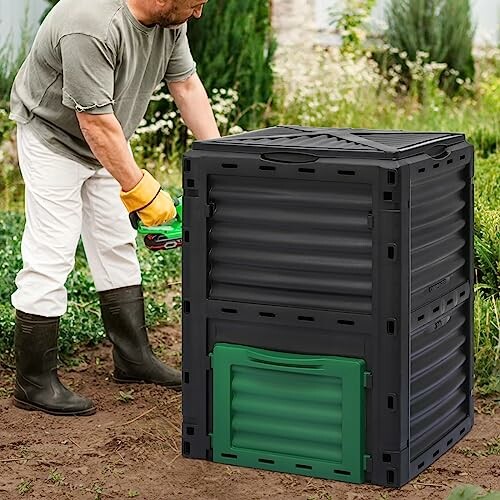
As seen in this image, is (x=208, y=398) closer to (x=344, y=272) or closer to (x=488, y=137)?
(x=344, y=272)

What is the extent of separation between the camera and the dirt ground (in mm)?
3906

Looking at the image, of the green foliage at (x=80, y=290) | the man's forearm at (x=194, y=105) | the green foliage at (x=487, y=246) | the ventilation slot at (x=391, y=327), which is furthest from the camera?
the green foliage at (x=80, y=290)

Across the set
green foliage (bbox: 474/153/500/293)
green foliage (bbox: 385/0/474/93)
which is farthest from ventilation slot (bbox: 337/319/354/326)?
green foliage (bbox: 385/0/474/93)

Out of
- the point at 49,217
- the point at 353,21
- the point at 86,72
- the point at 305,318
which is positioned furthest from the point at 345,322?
the point at 353,21

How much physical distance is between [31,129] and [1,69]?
423 cm

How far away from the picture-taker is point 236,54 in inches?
375

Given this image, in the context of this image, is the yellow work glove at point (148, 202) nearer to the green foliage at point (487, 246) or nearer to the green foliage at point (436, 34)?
the green foliage at point (487, 246)

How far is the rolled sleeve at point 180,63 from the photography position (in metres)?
4.69

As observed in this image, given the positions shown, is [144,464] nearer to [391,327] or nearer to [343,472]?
[343,472]

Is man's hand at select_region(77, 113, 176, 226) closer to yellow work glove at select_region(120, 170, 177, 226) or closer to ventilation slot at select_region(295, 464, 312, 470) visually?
yellow work glove at select_region(120, 170, 177, 226)

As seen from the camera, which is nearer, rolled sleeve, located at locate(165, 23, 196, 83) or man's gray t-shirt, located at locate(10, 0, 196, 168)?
man's gray t-shirt, located at locate(10, 0, 196, 168)

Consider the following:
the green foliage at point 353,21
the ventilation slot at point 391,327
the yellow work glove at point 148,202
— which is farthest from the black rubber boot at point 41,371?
the green foliage at point 353,21

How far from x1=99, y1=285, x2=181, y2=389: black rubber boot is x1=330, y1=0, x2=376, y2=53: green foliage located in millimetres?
6688

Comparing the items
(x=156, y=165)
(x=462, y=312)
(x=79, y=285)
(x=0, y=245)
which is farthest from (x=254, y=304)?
(x=156, y=165)
